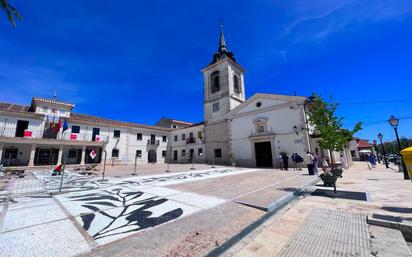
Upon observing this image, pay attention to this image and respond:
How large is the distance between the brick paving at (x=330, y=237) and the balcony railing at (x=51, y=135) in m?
24.6

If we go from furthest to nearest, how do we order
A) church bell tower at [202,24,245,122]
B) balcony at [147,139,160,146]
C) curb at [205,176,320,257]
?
balcony at [147,139,160,146] < church bell tower at [202,24,245,122] < curb at [205,176,320,257]

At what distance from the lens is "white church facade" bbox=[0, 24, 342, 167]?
690 inches

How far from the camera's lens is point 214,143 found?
79.9 ft

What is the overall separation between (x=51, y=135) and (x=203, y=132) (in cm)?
1871

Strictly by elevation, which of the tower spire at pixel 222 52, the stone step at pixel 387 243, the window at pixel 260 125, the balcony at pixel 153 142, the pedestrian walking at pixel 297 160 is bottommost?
the stone step at pixel 387 243

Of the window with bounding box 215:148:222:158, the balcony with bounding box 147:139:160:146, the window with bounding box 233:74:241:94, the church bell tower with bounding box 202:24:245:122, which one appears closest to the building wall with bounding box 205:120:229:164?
the window with bounding box 215:148:222:158

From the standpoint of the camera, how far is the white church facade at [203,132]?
17531 mm

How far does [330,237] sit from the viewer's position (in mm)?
2811

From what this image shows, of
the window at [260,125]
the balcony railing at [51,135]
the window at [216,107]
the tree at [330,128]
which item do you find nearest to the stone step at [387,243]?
the tree at [330,128]

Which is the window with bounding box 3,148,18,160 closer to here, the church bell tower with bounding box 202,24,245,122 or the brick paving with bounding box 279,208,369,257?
the church bell tower with bounding box 202,24,245,122

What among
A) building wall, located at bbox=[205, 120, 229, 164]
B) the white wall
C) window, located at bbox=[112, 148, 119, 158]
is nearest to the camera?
the white wall

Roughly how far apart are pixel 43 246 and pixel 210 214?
112 inches

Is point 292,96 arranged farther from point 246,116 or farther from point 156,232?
point 156,232

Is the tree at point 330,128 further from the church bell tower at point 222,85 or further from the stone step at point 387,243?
the church bell tower at point 222,85
